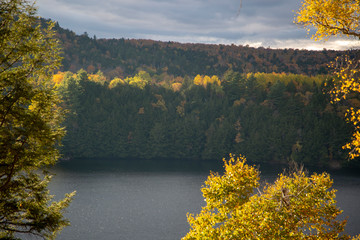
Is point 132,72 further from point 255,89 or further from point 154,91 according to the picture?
point 255,89

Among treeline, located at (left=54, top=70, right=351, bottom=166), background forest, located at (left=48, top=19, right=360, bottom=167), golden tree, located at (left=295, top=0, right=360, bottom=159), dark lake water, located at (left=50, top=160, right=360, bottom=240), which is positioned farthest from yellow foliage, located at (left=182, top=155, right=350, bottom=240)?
treeline, located at (left=54, top=70, right=351, bottom=166)

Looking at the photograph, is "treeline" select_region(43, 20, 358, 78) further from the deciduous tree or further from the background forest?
the deciduous tree

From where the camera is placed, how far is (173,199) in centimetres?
5878

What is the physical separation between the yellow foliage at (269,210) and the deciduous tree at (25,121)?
5.63 metres

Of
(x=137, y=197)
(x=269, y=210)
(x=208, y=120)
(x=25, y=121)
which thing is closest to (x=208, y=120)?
(x=208, y=120)

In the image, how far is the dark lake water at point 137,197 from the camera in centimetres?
4378

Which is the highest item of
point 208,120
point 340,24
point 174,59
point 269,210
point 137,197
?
point 174,59

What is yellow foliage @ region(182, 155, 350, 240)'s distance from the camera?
13.4 m

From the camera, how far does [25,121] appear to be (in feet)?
41.6

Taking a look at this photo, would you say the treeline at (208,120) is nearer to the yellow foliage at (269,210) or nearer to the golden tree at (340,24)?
the yellow foliage at (269,210)

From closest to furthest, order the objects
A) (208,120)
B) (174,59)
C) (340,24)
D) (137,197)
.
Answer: (340,24) < (137,197) < (208,120) < (174,59)

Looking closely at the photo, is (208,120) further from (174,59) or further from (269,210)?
(269,210)

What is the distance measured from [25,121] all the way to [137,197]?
49.1 meters

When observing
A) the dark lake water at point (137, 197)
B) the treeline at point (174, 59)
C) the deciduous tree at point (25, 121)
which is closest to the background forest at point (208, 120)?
the dark lake water at point (137, 197)
